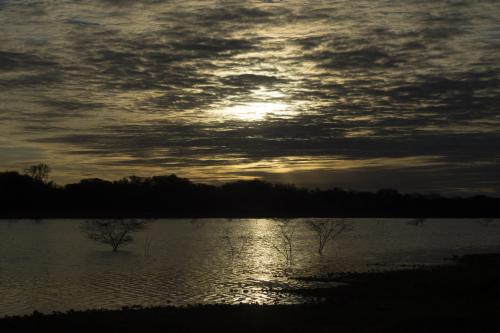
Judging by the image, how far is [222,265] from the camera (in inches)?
2389

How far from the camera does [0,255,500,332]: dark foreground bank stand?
79.2 ft

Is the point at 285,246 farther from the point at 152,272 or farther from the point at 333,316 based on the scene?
the point at 333,316

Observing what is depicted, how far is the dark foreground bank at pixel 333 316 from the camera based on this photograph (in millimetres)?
24125

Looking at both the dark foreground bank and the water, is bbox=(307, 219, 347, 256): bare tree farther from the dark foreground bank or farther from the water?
the dark foreground bank

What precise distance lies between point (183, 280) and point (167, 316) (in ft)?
65.2

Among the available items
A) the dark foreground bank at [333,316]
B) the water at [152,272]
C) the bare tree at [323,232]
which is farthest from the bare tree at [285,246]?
the dark foreground bank at [333,316]

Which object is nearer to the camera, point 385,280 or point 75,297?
point 75,297

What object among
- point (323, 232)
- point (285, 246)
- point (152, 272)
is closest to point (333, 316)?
point (152, 272)

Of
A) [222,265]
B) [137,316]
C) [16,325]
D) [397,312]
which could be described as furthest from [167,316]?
[222,265]

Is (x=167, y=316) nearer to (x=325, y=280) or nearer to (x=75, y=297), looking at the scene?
(x=75, y=297)

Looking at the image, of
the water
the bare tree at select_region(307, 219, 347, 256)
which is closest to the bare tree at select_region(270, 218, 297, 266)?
the water

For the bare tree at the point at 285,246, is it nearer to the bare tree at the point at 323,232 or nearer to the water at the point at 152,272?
the water at the point at 152,272

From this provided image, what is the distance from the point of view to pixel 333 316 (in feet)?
88.8

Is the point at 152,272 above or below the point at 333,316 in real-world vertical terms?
below
